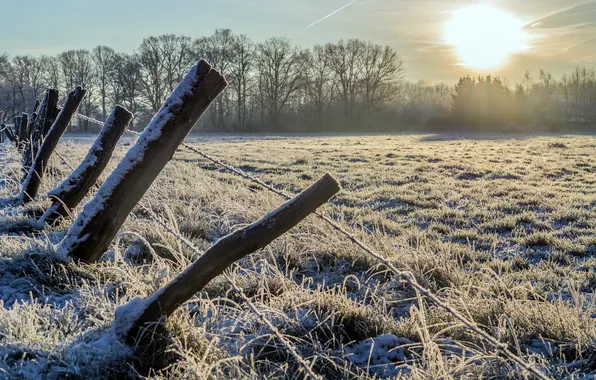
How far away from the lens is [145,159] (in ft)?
9.32

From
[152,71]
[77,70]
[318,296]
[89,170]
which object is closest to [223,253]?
[318,296]

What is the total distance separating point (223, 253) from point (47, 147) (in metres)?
→ 4.46

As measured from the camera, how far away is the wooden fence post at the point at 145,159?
273 centimetres

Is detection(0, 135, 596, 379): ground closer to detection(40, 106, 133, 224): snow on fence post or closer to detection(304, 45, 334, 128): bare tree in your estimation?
detection(40, 106, 133, 224): snow on fence post

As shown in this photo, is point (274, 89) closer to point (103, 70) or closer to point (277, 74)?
point (277, 74)

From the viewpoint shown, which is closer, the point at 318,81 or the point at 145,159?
the point at 145,159

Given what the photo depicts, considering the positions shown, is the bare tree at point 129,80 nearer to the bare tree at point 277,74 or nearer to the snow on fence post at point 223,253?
the bare tree at point 277,74

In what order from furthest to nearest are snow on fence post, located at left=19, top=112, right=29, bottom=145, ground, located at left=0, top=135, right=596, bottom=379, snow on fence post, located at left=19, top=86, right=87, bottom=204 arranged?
snow on fence post, located at left=19, top=112, right=29, bottom=145, snow on fence post, located at left=19, top=86, right=87, bottom=204, ground, located at left=0, top=135, right=596, bottom=379

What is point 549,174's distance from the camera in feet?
40.9

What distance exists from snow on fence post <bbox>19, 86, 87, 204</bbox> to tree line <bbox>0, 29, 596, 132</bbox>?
4546 centimetres

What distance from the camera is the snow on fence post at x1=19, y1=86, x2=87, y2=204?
18.0ft

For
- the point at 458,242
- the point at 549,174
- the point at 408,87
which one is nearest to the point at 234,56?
the point at 408,87

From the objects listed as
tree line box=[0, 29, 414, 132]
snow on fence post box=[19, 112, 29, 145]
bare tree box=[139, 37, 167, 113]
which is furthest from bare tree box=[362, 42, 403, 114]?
snow on fence post box=[19, 112, 29, 145]

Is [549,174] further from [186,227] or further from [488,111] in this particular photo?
[488,111]
